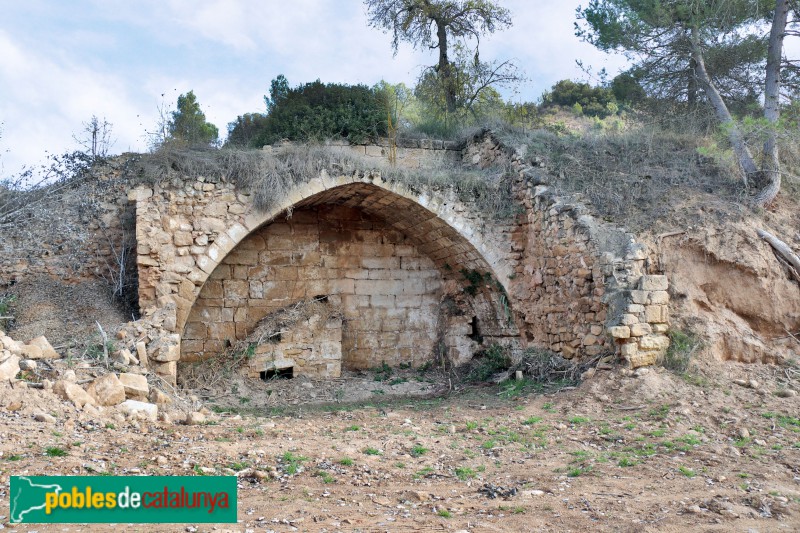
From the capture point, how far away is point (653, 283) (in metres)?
7.82

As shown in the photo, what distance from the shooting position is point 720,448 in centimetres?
569

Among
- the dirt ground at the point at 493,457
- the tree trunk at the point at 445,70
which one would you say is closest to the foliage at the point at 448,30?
the tree trunk at the point at 445,70

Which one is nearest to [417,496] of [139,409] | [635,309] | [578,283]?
[139,409]

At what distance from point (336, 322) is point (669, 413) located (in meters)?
5.11

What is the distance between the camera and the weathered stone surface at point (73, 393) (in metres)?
5.55

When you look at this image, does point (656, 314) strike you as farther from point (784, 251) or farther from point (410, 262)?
point (410, 262)

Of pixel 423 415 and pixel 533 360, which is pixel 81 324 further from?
pixel 533 360

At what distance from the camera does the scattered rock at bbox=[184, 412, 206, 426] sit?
5891 millimetres


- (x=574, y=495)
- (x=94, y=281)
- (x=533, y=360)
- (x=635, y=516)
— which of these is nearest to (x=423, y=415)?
(x=533, y=360)

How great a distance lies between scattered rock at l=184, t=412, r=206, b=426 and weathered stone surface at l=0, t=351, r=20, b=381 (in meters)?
1.46

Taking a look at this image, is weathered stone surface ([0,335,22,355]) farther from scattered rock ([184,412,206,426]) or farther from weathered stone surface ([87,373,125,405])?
scattered rock ([184,412,206,426])

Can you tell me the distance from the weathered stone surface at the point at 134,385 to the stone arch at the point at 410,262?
75.9 inches

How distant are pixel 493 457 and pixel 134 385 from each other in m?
3.37

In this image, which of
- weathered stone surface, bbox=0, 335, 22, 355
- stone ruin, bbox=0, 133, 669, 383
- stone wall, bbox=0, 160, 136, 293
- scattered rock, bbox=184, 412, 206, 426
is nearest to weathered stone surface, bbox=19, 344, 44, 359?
weathered stone surface, bbox=0, 335, 22, 355
